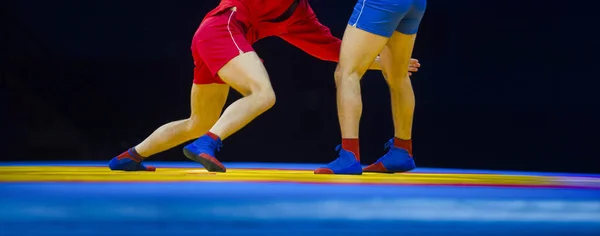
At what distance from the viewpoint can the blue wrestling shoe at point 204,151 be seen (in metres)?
2.78

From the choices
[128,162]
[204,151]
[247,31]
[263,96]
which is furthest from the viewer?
[128,162]

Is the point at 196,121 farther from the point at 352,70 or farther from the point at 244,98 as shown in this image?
the point at 352,70

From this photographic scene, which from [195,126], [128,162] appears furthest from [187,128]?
[128,162]

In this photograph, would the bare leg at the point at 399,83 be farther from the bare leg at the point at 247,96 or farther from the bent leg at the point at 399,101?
the bare leg at the point at 247,96

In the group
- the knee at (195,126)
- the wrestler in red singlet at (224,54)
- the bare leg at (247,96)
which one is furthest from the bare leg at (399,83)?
the knee at (195,126)

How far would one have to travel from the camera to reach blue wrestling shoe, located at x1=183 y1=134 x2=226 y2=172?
9.11 ft

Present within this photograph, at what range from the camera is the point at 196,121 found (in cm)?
336

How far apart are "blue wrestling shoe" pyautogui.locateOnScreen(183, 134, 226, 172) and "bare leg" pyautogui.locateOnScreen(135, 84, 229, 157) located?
49 cm

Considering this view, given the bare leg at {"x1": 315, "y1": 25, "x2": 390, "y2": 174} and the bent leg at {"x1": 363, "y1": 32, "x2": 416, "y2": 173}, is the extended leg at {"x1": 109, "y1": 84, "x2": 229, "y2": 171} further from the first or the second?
the bent leg at {"x1": 363, "y1": 32, "x2": 416, "y2": 173}

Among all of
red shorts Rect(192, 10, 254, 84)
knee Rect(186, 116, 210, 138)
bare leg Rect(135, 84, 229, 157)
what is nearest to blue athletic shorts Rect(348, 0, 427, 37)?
red shorts Rect(192, 10, 254, 84)

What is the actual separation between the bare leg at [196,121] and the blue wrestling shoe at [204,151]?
491 millimetres

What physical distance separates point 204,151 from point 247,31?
0.62m

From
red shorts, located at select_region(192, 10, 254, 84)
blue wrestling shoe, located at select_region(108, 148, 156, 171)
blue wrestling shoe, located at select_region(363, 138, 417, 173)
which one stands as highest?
red shorts, located at select_region(192, 10, 254, 84)

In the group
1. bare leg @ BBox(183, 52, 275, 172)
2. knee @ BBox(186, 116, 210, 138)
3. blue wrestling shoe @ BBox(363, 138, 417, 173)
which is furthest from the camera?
knee @ BBox(186, 116, 210, 138)
